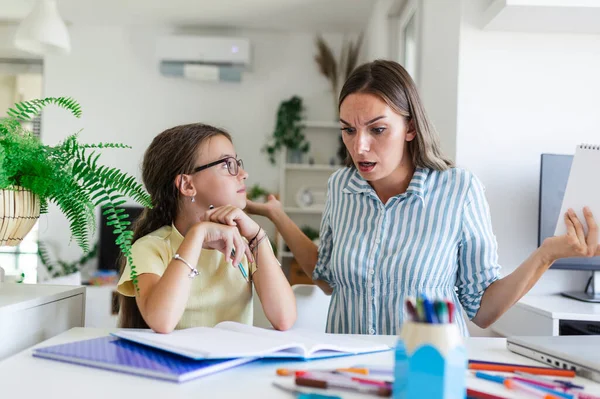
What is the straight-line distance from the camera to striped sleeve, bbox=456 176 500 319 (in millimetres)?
1354

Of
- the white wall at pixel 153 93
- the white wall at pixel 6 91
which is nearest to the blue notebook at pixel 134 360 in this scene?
the white wall at pixel 153 93

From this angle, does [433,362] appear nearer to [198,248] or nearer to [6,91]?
[198,248]

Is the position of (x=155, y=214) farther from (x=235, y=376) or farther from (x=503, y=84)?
(x=503, y=84)

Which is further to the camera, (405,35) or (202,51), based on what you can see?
(202,51)

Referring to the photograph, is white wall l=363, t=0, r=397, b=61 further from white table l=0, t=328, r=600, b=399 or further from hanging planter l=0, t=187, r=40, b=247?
white table l=0, t=328, r=600, b=399

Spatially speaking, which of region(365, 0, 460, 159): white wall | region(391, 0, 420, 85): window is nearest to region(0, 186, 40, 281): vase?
region(365, 0, 460, 159): white wall

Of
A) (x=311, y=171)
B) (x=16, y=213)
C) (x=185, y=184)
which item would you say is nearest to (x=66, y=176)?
(x=16, y=213)

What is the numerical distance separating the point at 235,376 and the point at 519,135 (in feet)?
7.13

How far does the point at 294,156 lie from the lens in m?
5.21

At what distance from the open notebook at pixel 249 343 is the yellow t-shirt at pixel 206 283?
266 millimetres

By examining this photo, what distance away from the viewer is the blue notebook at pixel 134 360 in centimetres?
74

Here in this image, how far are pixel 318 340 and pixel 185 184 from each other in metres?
0.60

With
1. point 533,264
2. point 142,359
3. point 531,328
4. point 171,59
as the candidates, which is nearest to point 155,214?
point 142,359

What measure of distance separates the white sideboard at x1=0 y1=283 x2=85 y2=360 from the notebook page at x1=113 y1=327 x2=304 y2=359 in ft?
0.60
